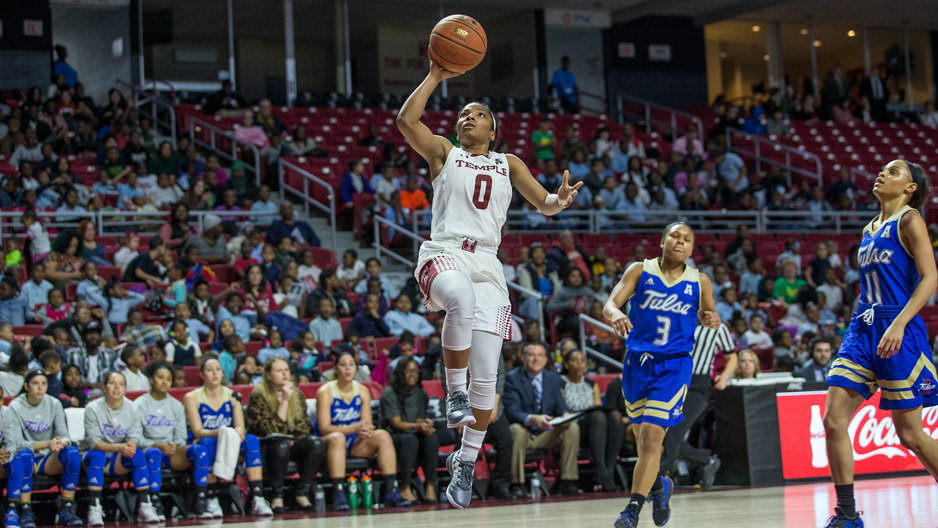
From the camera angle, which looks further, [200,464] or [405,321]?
[405,321]

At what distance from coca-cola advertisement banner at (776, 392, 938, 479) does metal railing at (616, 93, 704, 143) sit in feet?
36.1

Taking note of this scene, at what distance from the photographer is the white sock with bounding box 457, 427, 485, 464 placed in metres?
5.23

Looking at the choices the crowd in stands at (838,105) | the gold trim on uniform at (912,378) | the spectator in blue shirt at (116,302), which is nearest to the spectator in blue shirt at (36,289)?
the spectator in blue shirt at (116,302)

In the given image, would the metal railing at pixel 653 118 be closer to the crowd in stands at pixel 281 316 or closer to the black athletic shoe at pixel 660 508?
the crowd in stands at pixel 281 316

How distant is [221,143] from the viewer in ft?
54.2

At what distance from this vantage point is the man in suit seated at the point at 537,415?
30.6 feet

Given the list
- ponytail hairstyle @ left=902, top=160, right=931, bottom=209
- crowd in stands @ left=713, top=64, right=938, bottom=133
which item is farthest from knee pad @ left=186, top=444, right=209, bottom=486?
crowd in stands @ left=713, top=64, right=938, bottom=133

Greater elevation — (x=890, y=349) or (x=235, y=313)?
(x=235, y=313)

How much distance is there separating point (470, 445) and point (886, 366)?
210 centimetres

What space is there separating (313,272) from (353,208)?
254 centimetres

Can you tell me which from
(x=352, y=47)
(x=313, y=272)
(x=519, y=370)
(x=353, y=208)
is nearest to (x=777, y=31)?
(x=352, y=47)

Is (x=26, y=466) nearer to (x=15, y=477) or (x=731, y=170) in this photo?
(x=15, y=477)

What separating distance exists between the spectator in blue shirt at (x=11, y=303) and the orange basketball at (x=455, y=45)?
720 cm

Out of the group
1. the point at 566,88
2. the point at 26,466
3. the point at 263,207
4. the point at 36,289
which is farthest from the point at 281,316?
the point at 566,88
